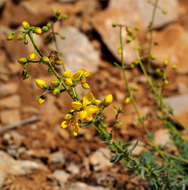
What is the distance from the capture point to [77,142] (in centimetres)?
441

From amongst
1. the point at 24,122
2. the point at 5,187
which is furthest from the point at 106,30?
the point at 5,187

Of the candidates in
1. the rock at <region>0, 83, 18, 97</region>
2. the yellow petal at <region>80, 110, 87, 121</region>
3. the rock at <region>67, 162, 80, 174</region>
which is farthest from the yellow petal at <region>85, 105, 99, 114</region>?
the rock at <region>0, 83, 18, 97</region>

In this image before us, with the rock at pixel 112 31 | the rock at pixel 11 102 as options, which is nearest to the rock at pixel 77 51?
the rock at pixel 112 31

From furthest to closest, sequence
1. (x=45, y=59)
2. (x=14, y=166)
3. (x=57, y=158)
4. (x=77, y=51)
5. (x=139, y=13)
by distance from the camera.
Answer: (x=139, y=13)
(x=77, y=51)
(x=57, y=158)
(x=14, y=166)
(x=45, y=59)

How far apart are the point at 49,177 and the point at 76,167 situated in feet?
1.63

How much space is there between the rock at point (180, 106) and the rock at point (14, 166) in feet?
7.66

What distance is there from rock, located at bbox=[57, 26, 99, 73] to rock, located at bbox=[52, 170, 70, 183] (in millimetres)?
2425

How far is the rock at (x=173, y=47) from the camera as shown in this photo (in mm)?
6000

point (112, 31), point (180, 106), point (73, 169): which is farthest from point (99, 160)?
point (112, 31)

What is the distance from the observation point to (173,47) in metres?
6.29

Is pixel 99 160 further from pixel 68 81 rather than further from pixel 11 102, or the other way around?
pixel 68 81

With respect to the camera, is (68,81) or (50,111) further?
(50,111)

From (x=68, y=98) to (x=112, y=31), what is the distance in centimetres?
236

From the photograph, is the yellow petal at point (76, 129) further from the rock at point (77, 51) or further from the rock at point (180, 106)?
the rock at point (77, 51)
